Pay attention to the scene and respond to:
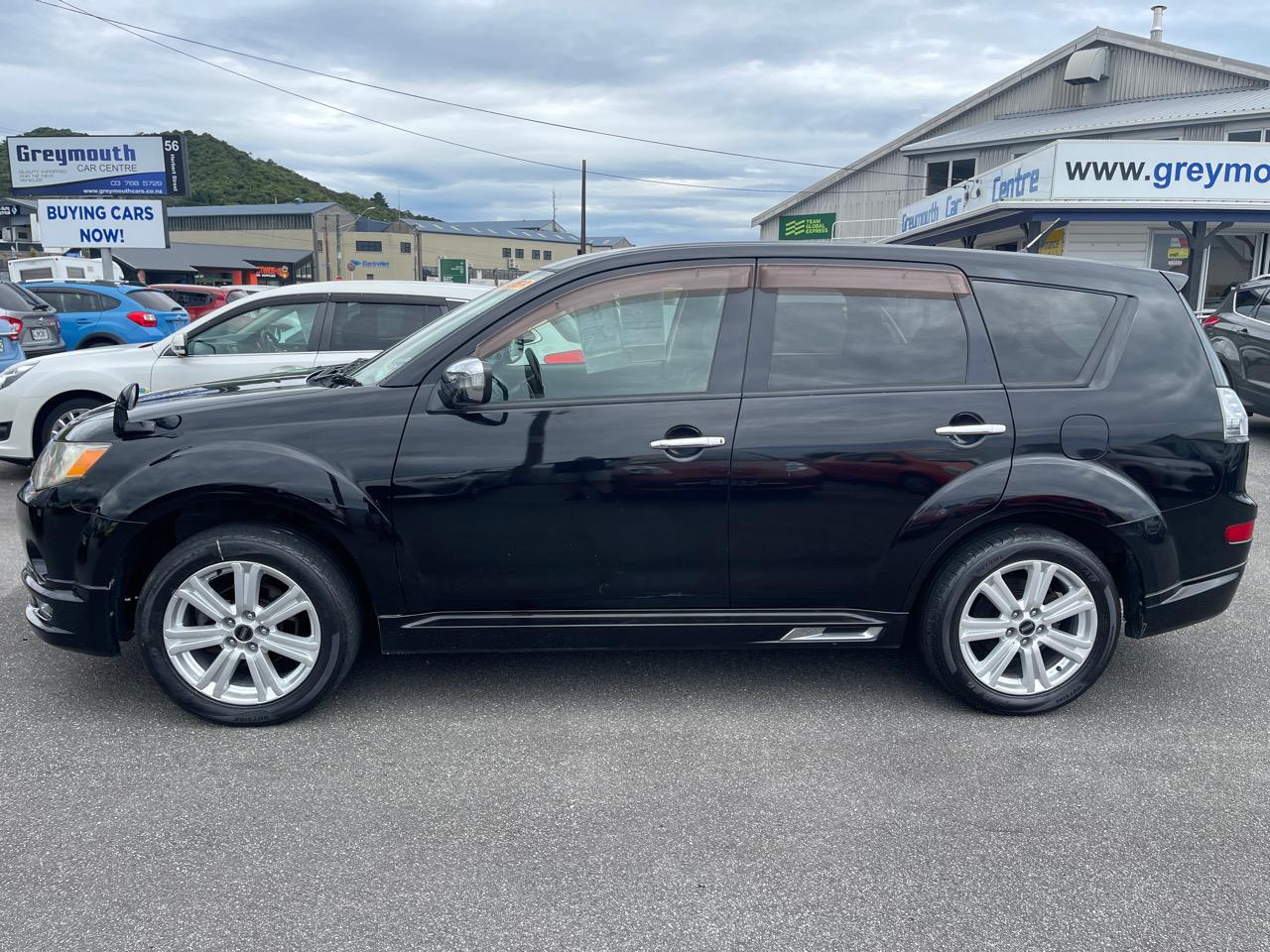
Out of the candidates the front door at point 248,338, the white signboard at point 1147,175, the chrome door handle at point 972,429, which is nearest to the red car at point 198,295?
the white signboard at point 1147,175

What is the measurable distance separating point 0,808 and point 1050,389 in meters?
3.79

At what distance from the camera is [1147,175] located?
17.8m

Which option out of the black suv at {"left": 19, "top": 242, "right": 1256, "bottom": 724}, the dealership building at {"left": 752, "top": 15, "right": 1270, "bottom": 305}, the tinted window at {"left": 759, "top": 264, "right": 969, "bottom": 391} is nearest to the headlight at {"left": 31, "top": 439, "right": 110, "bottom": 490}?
the black suv at {"left": 19, "top": 242, "right": 1256, "bottom": 724}

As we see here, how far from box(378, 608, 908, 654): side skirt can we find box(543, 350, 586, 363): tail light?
931 millimetres

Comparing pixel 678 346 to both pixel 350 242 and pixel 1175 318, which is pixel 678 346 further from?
pixel 350 242

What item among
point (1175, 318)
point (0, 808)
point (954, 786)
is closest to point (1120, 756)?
point (954, 786)

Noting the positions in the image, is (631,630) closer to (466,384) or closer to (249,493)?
(466,384)

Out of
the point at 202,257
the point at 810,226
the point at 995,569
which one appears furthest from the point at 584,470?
the point at 202,257

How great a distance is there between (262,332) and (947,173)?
2655 cm

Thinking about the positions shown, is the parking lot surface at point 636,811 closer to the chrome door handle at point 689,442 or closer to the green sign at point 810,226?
the chrome door handle at point 689,442

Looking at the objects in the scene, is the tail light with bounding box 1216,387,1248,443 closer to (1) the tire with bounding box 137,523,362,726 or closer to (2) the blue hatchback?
(1) the tire with bounding box 137,523,362,726

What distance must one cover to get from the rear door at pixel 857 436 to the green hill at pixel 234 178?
84.2 metres

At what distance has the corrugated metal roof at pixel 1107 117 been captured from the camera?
23109 millimetres

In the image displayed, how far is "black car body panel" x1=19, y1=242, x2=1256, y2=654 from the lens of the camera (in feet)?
11.6
